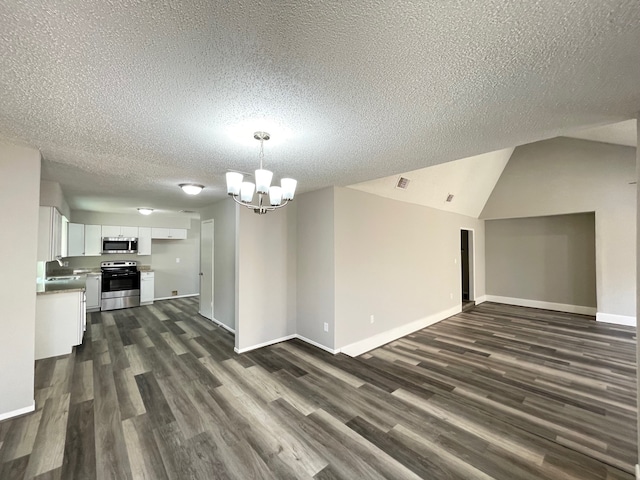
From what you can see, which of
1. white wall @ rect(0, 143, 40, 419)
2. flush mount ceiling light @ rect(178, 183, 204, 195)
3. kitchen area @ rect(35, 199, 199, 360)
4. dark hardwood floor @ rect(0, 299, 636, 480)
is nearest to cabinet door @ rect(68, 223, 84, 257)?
kitchen area @ rect(35, 199, 199, 360)

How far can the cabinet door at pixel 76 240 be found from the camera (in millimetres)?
6055

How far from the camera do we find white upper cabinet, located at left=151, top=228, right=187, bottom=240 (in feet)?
23.6

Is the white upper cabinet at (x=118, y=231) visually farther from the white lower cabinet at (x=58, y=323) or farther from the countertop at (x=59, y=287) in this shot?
the white lower cabinet at (x=58, y=323)

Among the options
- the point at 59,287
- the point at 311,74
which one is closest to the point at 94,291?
the point at 59,287

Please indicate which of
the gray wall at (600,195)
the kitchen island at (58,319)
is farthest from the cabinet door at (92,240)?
the gray wall at (600,195)

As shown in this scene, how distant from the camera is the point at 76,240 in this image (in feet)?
20.1

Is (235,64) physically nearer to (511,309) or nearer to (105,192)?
(105,192)

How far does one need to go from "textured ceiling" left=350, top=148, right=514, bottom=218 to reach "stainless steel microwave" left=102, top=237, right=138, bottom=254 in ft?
20.4

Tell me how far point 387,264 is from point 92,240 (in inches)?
274

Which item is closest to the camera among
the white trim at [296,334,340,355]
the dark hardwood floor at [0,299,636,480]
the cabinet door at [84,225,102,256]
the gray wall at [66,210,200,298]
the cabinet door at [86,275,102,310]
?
the dark hardwood floor at [0,299,636,480]

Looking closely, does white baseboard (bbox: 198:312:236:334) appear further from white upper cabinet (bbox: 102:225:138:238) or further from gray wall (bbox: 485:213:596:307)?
gray wall (bbox: 485:213:596:307)

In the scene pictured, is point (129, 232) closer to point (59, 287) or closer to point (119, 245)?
point (119, 245)

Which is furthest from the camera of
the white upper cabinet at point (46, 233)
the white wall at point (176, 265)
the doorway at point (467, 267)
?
the white wall at point (176, 265)

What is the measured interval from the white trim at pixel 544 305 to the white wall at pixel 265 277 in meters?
6.25
